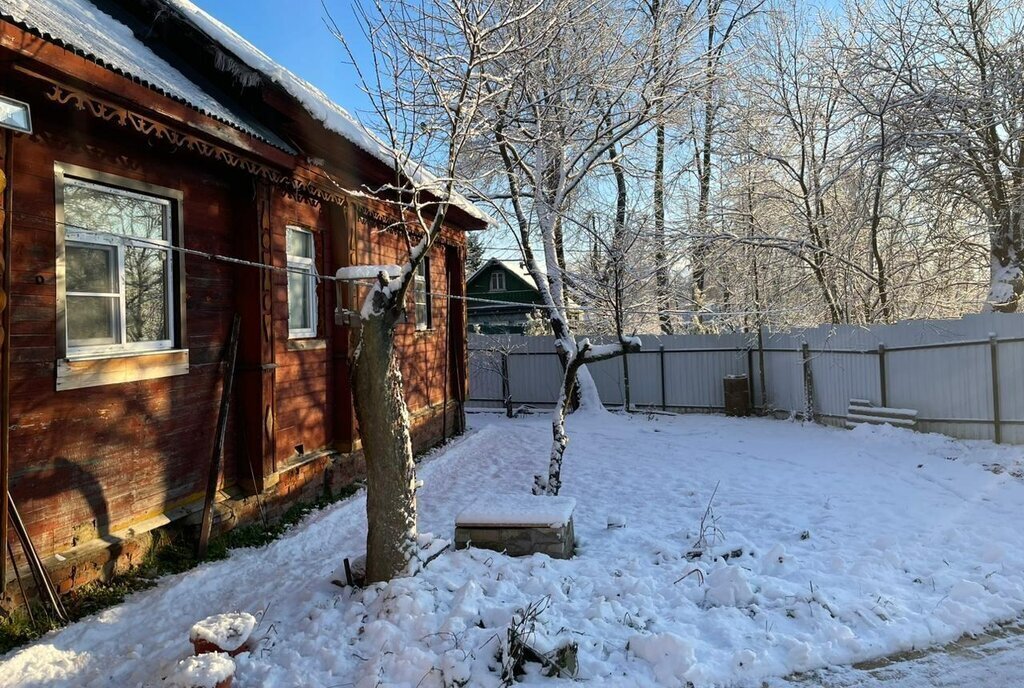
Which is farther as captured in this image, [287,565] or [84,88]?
[287,565]

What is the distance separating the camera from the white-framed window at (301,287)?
6922 millimetres

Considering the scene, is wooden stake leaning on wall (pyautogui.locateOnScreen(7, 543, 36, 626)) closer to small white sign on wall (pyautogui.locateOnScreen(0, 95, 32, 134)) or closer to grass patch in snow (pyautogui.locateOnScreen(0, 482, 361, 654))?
grass patch in snow (pyautogui.locateOnScreen(0, 482, 361, 654))

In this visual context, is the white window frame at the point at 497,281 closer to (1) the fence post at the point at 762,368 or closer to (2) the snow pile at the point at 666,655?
(1) the fence post at the point at 762,368

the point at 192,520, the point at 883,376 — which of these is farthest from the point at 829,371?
the point at 192,520

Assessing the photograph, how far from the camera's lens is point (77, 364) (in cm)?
427

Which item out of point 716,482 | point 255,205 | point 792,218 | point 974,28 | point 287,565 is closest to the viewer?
point 287,565

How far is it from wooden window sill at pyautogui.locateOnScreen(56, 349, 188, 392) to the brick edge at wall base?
1.13 metres

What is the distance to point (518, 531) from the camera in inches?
191

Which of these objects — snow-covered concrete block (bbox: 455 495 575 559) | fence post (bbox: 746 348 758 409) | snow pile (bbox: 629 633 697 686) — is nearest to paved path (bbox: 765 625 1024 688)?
snow pile (bbox: 629 633 697 686)

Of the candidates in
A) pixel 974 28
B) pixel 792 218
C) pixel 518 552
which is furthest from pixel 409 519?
pixel 792 218

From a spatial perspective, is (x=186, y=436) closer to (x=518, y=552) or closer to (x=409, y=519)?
(x=409, y=519)

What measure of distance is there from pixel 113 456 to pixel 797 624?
16.0ft

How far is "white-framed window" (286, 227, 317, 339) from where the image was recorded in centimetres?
692

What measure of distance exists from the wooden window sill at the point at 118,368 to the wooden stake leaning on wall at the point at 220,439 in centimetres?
46
